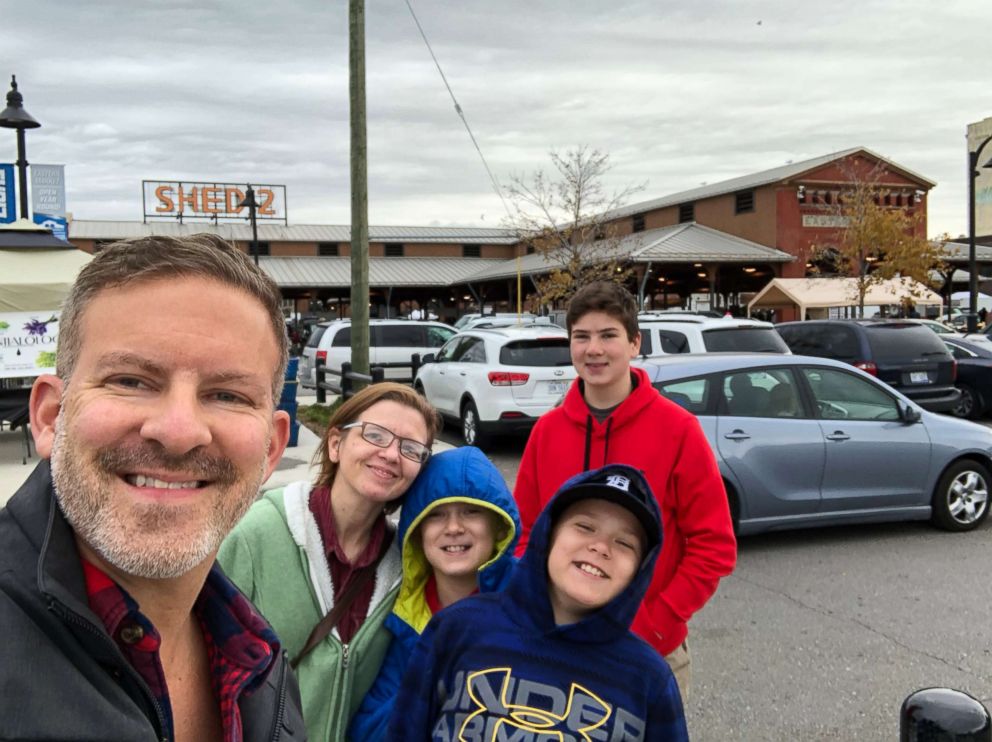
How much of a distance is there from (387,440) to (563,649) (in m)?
0.77

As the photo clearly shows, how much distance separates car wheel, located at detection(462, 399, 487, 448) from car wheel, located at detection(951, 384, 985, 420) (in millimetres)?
8823

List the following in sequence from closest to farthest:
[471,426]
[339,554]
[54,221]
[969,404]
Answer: [339,554]
[471,426]
[54,221]
[969,404]

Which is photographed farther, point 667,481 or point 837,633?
point 837,633

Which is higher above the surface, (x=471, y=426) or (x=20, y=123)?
(x=20, y=123)

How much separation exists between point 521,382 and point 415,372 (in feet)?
14.1

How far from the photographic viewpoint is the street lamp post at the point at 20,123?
442 inches

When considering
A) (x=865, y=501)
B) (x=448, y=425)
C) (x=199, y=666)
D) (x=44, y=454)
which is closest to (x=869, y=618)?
(x=865, y=501)

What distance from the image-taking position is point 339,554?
2.19 meters

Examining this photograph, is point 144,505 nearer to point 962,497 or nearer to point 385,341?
point 962,497

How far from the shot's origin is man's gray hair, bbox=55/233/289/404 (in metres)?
1.16


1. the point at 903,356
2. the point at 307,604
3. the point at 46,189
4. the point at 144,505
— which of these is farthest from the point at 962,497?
the point at 46,189

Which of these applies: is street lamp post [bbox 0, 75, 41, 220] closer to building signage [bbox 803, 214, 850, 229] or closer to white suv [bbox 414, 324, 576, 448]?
white suv [bbox 414, 324, 576, 448]

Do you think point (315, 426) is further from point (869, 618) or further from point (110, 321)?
point (110, 321)

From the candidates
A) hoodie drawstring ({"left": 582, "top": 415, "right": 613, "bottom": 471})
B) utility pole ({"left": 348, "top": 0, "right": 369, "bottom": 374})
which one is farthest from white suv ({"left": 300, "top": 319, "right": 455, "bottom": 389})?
hoodie drawstring ({"left": 582, "top": 415, "right": 613, "bottom": 471})
